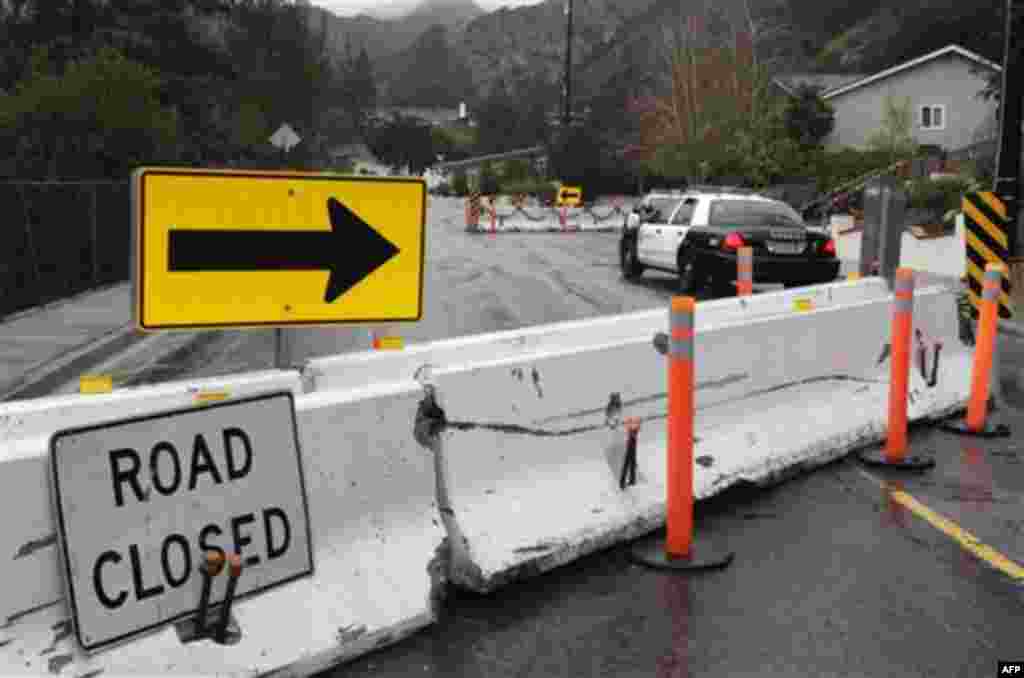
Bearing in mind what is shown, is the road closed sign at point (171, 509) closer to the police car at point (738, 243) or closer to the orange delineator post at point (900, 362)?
the orange delineator post at point (900, 362)

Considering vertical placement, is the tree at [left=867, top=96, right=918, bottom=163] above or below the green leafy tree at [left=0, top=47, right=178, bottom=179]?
above

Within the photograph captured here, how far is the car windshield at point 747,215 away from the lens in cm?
1855

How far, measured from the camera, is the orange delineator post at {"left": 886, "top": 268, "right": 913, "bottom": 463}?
7180 millimetres

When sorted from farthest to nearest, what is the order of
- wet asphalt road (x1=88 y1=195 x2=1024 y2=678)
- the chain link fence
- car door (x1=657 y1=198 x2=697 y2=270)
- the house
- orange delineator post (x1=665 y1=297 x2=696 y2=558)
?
the house < car door (x1=657 y1=198 x2=697 y2=270) < the chain link fence < orange delineator post (x1=665 y1=297 x2=696 y2=558) < wet asphalt road (x1=88 y1=195 x2=1024 y2=678)

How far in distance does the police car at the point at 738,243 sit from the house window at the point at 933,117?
5281 cm

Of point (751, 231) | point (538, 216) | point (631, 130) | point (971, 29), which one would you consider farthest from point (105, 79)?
point (631, 130)

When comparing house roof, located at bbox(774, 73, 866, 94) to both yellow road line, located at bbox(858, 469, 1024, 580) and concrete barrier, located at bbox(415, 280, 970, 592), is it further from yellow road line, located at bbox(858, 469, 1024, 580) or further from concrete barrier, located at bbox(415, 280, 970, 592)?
yellow road line, located at bbox(858, 469, 1024, 580)

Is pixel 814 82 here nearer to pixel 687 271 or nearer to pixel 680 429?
pixel 687 271

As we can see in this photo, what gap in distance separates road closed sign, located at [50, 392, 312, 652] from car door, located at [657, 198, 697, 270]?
599 inches

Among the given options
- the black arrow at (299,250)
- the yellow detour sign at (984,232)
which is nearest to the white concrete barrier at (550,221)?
the yellow detour sign at (984,232)

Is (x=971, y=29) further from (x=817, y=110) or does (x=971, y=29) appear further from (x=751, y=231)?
(x=751, y=231)

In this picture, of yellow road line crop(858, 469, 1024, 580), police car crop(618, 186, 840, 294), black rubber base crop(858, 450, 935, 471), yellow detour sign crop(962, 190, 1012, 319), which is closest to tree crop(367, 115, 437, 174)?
police car crop(618, 186, 840, 294)

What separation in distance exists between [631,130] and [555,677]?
334 ft

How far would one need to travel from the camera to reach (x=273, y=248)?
4.70 m
